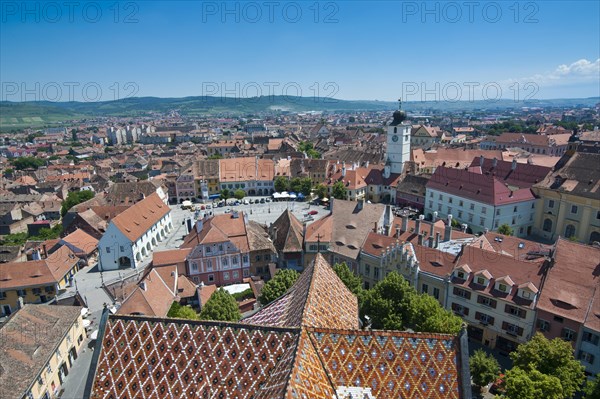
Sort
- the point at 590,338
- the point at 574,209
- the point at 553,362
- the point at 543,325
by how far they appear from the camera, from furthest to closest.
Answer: the point at 574,209 < the point at 543,325 < the point at 590,338 < the point at 553,362

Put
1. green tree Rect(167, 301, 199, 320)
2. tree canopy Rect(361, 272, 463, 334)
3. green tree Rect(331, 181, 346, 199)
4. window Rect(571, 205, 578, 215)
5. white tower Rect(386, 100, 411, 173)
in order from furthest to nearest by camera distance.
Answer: white tower Rect(386, 100, 411, 173) → green tree Rect(331, 181, 346, 199) → window Rect(571, 205, 578, 215) → green tree Rect(167, 301, 199, 320) → tree canopy Rect(361, 272, 463, 334)

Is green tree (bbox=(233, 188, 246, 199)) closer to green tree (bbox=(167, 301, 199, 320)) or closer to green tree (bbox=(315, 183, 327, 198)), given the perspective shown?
green tree (bbox=(315, 183, 327, 198))

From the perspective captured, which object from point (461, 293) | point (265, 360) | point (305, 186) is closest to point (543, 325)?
point (461, 293)

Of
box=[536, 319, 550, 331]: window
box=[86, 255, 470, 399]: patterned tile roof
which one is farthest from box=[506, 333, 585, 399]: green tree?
box=[86, 255, 470, 399]: patterned tile roof

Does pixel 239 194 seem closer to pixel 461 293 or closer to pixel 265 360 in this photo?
pixel 461 293

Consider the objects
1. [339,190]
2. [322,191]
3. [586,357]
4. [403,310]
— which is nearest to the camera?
[586,357]

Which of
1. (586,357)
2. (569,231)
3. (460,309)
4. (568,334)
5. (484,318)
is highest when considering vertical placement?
(569,231)

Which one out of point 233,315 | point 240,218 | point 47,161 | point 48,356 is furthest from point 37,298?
point 47,161
